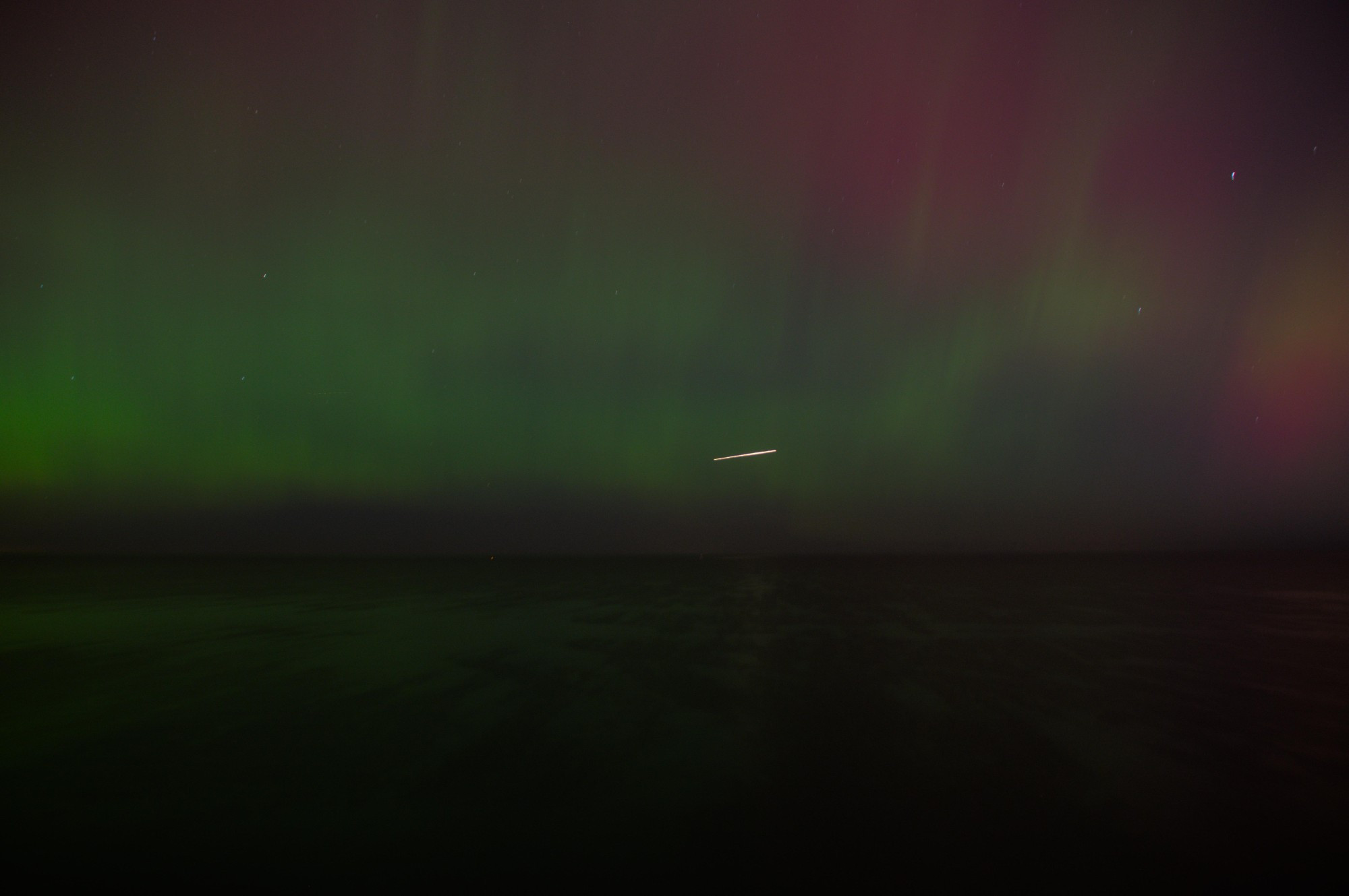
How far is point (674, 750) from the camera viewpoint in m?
9.57

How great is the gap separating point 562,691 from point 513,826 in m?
6.04

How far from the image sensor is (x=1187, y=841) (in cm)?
673

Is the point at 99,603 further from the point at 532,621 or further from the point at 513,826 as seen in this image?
the point at 513,826

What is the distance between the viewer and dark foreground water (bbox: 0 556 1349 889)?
6.38m

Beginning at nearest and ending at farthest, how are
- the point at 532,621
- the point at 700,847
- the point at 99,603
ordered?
the point at 700,847 → the point at 532,621 → the point at 99,603

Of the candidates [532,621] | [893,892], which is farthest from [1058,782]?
[532,621]

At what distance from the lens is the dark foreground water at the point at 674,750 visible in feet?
20.9

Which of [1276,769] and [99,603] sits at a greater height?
[99,603]

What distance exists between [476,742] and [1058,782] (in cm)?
824

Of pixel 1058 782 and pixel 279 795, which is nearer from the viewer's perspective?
pixel 279 795

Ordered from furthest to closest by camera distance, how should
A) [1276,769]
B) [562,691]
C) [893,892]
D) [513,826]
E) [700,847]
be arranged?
[562,691] < [1276,769] < [513,826] < [700,847] < [893,892]

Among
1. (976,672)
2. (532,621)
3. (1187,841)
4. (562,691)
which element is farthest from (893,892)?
(532,621)

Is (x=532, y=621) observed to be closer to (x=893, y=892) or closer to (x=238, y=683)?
(x=238, y=683)

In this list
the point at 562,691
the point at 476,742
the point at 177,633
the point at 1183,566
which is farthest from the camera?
the point at 1183,566
